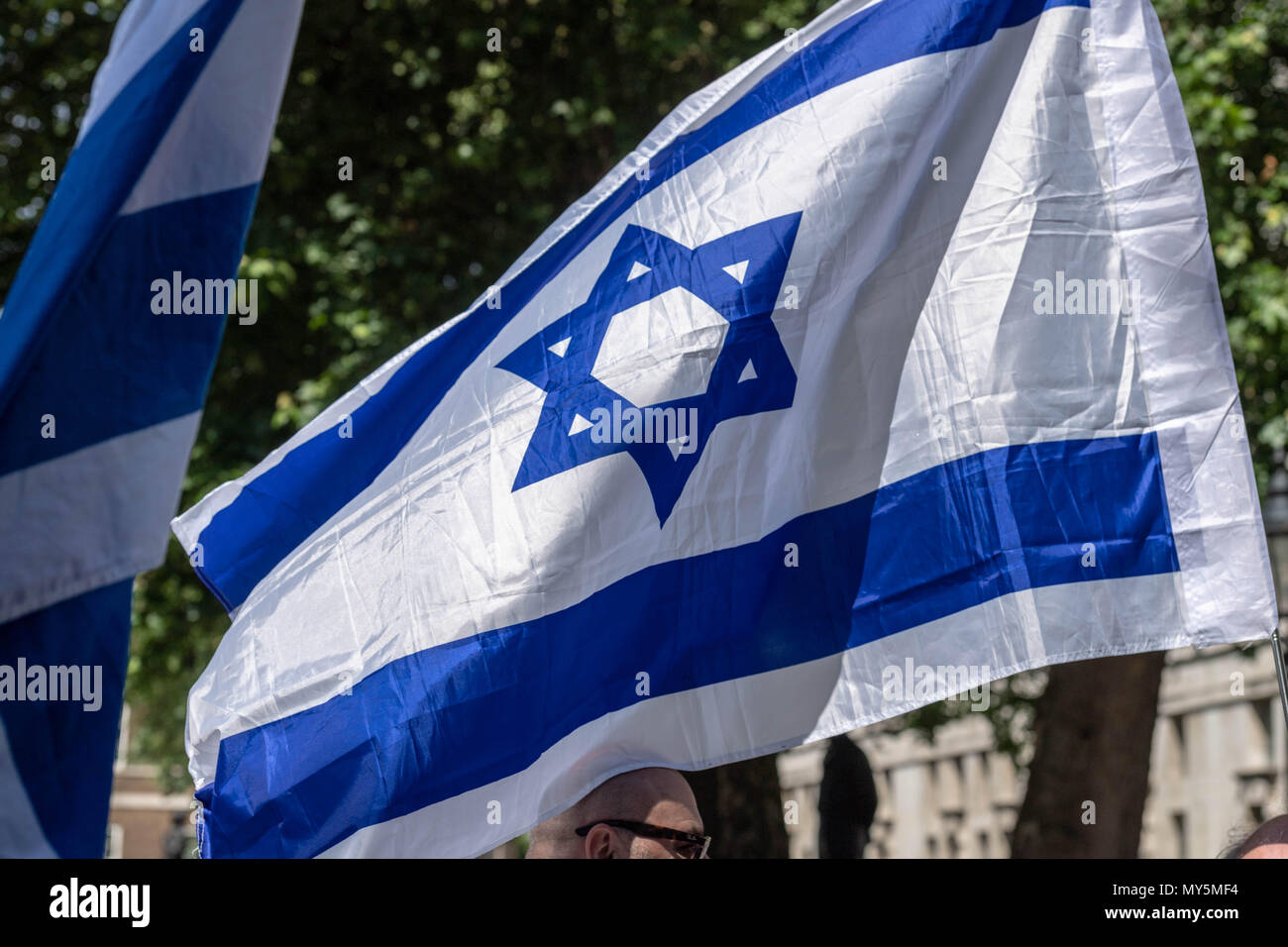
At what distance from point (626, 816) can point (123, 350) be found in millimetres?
1514

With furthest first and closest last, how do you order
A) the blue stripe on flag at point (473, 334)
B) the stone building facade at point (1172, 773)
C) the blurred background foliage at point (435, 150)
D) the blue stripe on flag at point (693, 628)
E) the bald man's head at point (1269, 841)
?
the stone building facade at point (1172, 773)
the blurred background foliage at point (435, 150)
the blue stripe on flag at point (473, 334)
the blue stripe on flag at point (693, 628)
the bald man's head at point (1269, 841)

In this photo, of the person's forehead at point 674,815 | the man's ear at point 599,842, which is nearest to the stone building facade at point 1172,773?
the person's forehead at point 674,815

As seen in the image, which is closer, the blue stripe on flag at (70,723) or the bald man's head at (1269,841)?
the blue stripe on flag at (70,723)

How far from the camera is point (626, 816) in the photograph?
11.3ft

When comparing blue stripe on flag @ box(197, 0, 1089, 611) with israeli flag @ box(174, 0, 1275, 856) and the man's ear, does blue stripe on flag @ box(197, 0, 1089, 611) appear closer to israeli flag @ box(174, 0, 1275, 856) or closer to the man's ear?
israeli flag @ box(174, 0, 1275, 856)

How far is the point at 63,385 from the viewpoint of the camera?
3.23 m

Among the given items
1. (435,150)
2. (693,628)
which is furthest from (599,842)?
(435,150)

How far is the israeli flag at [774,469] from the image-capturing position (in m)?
3.38

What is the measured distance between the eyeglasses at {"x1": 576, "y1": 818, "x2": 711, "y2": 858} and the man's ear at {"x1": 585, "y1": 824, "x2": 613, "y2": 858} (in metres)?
0.01

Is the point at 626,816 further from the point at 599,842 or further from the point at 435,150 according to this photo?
the point at 435,150

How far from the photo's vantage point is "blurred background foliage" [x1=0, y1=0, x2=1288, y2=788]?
8.30m

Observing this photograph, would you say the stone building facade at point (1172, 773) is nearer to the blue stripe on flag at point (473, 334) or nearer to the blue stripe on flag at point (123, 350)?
the blue stripe on flag at point (473, 334)
